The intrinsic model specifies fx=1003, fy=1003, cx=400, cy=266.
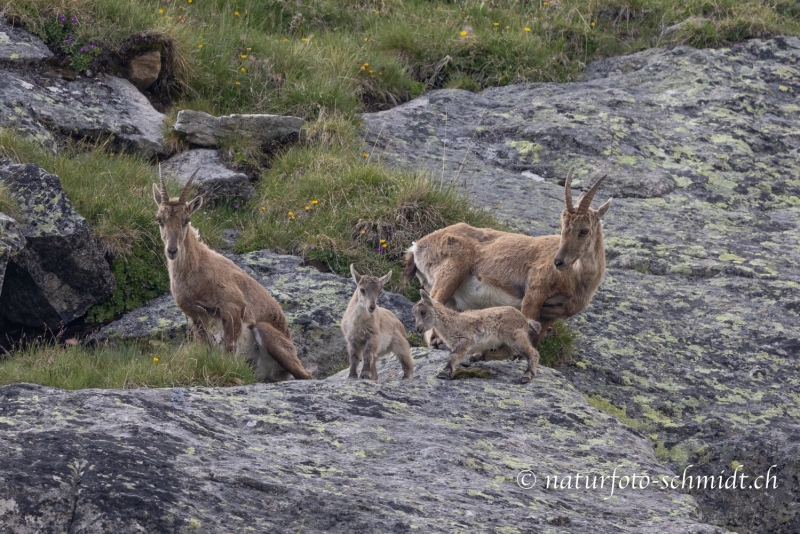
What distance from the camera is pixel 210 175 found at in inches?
466

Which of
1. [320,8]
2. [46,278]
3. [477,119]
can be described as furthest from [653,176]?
[46,278]

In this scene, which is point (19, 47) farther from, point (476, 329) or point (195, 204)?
point (476, 329)

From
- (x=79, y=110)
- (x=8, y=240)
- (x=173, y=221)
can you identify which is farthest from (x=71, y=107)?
(x=173, y=221)

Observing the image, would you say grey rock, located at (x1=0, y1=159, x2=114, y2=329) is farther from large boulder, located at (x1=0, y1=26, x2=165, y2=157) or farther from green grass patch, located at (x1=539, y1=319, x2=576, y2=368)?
green grass patch, located at (x1=539, y1=319, x2=576, y2=368)

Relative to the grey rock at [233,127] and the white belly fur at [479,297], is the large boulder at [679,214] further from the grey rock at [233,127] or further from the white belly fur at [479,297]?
the grey rock at [233,127]

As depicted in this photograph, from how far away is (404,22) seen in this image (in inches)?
600

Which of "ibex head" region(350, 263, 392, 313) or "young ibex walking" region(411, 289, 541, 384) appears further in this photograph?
"ibex head" region(350, 263, 392, 313)

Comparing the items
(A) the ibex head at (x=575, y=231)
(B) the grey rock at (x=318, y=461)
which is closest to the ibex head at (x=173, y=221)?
(B) the grey rock at (x=318, y=461)

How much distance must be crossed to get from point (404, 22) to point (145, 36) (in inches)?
162

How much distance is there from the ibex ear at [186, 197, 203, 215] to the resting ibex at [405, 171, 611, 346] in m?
2.21

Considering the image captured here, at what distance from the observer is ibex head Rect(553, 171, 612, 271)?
8.77 metres

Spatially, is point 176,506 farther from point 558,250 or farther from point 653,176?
point 653,176

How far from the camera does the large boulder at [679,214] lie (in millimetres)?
8328

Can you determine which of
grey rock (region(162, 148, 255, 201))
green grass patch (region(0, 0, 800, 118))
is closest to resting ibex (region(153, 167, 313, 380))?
grey rock (region(162, 148, 255, 201))
